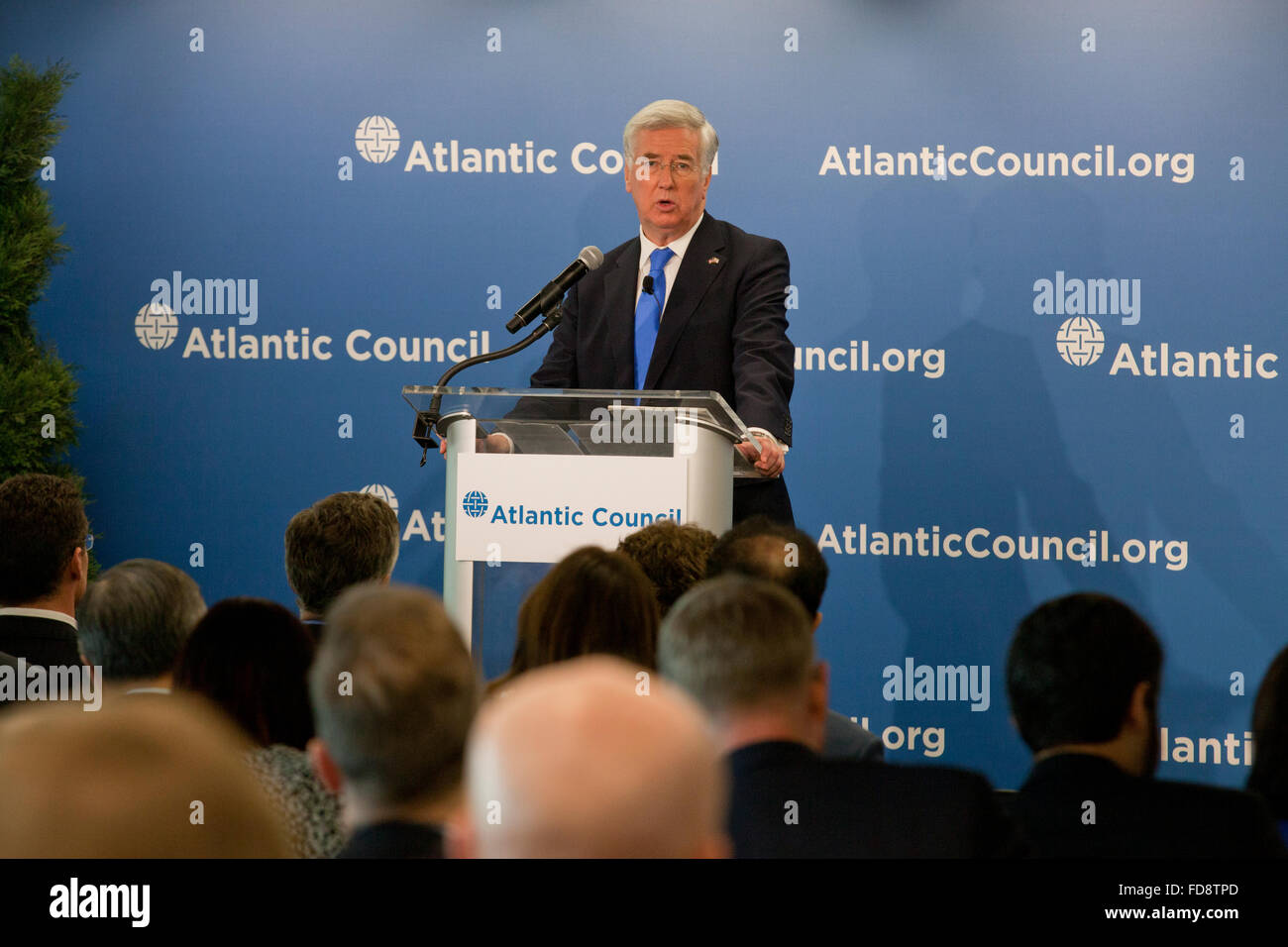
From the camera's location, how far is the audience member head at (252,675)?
236 centimetres

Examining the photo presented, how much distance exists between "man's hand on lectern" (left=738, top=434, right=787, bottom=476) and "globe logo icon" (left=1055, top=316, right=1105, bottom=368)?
8.08 feet

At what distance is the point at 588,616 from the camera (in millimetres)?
2488

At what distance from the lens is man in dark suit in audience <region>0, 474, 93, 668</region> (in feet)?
11.0

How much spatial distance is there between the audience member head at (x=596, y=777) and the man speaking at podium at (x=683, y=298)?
3123 millimetres

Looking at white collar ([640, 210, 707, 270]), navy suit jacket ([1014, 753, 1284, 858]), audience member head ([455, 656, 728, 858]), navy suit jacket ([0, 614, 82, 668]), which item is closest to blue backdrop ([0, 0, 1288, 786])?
white collar ([640, 210, 707, 270])

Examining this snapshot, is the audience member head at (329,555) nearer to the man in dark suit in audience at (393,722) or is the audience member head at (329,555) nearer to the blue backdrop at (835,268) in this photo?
the man in dark suit in audience at (393,722)

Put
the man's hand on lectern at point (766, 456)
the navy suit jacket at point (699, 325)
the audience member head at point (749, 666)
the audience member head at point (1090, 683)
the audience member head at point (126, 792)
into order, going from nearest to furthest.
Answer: the audience member head at point (126, 792)
the audience member head at point (749, 666)
the audience member head at point (1090, 683)
the man's hand on lectern at point (766, 456)
the navy suit jacket at point (699, 325)

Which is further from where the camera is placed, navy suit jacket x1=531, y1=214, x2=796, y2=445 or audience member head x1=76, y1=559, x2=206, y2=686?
navy suit jacket x1=531, y1=214, x2=796, y2=445

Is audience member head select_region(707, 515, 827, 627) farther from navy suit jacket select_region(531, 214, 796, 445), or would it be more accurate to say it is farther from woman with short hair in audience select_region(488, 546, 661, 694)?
navy suit jacket select_region(531, 214, 796, 445)

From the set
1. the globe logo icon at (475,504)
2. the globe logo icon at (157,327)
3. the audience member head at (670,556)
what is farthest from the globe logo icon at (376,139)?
the audience member head at (670,556)

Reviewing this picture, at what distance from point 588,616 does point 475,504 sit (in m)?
0.93

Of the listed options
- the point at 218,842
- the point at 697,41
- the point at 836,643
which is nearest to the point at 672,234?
the point at 697,41
